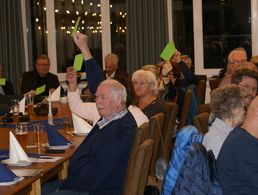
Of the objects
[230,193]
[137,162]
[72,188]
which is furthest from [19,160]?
[230,193]

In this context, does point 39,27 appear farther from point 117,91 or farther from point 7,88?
point 117,91

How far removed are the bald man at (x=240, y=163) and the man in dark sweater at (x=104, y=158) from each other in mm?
687

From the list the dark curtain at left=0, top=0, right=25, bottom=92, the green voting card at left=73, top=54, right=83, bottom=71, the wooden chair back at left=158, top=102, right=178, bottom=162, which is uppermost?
the dark curtain at left=0, top=0, right=25, bottom=92

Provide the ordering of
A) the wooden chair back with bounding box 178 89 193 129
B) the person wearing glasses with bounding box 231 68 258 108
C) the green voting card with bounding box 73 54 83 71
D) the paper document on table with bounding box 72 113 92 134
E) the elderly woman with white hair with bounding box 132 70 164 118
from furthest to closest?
the wooden chair back with bounding box 178 89 193 129 < the elderly woman with white hair with bounding box 132 70 164 118 < the person wearing glasses with bounding box 231 68 258 108 < the paper document on table with bounding box 72 113 92 134 < the green voting card with bounding box 73 54 83 71

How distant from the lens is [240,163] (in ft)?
8.92

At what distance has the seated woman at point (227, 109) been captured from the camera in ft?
11.1

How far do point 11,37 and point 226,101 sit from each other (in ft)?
20.8

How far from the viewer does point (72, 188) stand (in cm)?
342

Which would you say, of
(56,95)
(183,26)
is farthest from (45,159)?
(183,26)

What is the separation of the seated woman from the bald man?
0.52m

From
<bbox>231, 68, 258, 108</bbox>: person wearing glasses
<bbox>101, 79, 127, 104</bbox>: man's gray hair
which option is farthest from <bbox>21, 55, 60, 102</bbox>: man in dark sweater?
<bbox>101, 79, 127, 104</bbox>: man's gray hair

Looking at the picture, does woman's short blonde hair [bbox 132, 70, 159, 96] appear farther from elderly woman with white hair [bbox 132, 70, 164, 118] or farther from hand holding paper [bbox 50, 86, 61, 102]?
hand holding paper [bbox 50, 86, 61, 102]

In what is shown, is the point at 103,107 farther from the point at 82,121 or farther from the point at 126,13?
the point at 126,13

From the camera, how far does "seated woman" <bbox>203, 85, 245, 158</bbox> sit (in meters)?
3.40
